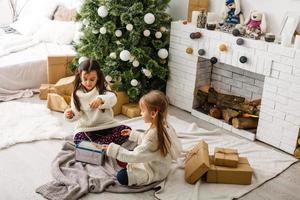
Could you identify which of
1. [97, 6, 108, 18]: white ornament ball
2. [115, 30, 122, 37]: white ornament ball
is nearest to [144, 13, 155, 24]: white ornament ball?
[115, 30, 122, 37]: white ornament ball

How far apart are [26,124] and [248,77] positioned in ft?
6.34

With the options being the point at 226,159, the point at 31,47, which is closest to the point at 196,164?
the point at 226,159

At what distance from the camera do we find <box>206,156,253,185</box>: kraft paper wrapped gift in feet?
8.47

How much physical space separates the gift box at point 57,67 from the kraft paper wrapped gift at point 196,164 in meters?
1.86

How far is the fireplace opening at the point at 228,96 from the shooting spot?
3.42 metres

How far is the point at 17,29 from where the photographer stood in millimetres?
4797

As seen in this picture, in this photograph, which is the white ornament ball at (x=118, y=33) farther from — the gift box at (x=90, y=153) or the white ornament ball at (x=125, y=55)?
the gift box at (x=90, y=153)

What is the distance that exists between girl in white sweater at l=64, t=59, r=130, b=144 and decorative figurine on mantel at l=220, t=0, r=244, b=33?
1279 mm

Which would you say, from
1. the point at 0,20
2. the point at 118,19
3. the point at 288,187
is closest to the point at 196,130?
the point at 288,187

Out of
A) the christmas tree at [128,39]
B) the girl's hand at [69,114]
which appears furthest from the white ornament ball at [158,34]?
the girl's hand at [69,114]

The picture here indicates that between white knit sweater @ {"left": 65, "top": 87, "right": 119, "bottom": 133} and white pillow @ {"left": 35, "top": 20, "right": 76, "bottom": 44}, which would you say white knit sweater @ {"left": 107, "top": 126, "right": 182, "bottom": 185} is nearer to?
white knit sweater @ {"left": 65, "top": 87, "right": 119, "bottom": 133}

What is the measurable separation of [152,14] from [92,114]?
120 centimetres

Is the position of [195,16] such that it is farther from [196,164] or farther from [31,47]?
[31,47]

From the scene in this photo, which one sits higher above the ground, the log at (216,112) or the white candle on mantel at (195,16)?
the white candle on mantel at (195,16)
